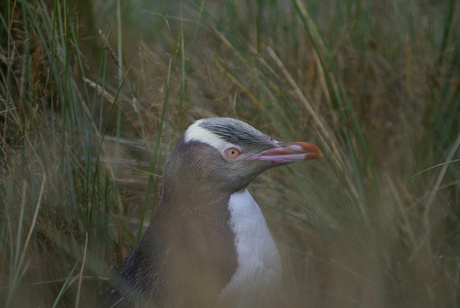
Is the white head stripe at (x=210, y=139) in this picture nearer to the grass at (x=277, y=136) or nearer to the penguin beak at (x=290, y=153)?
the penguin beak at (x=290, y=153)

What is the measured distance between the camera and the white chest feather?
2283 millimetres

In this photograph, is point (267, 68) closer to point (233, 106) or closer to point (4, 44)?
point (233, 106)

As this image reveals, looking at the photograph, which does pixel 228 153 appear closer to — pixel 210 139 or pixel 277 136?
pixel 210 139

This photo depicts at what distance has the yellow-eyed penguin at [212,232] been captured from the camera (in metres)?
2.30

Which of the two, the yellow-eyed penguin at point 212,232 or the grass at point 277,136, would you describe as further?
the grass at point 277,136

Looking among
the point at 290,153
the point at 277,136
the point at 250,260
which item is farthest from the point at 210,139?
the point at 277,136

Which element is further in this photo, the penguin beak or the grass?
the grass

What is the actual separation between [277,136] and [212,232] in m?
0.95

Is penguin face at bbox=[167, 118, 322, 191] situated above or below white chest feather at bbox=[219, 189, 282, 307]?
above

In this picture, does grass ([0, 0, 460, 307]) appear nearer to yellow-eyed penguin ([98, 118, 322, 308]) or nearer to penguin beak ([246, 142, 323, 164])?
yellow-eyed penguin ([98, 118, 322, 308])

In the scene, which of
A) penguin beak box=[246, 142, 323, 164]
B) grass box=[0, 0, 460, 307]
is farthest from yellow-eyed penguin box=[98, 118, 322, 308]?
grass box=[0, 0, 460, 307]

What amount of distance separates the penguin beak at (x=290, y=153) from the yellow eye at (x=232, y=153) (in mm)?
41

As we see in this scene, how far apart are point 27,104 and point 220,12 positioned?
1.46m

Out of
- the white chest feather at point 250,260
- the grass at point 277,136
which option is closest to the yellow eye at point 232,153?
the white chest feather at point 250,260
